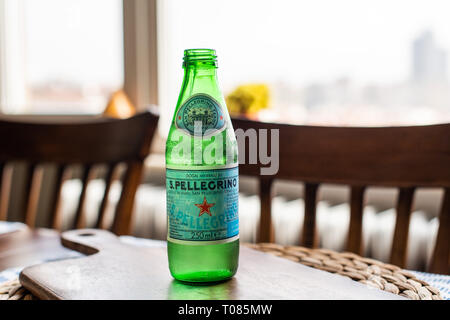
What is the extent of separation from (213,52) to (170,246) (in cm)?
20

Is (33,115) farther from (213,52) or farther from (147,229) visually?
(213,52)

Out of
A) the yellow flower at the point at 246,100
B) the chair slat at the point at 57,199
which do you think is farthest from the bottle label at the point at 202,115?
the yellow flower at the point at 246,100

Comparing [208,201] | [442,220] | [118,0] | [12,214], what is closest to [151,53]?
[118,0]

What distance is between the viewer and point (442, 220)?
2.48ft

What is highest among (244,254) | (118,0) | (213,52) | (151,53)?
(118,0)

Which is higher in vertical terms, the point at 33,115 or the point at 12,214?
the point at 33,115

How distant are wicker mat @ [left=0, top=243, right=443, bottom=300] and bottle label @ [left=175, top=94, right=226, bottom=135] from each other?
0.75 ft

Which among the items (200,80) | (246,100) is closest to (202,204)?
(200,80)

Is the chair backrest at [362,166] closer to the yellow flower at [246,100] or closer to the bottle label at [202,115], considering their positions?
the bottle label at [202,115]

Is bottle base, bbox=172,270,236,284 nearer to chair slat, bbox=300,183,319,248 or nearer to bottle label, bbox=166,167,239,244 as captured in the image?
bottle label, bbox=166,167,239,244

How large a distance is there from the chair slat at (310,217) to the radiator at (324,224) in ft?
1.07

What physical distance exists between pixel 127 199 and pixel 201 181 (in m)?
0.63

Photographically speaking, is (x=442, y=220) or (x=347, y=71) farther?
(x=347, y=71)

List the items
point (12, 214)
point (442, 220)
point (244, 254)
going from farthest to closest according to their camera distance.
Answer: point (12, 214), point (442, 220), point (244, 254)
